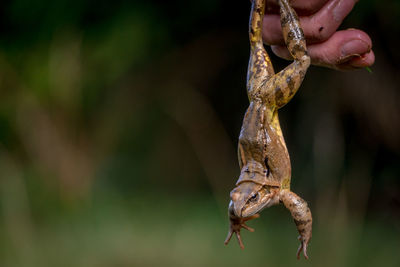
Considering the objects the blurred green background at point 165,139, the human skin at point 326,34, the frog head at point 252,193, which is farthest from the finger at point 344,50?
the blurred green background at point 165,139

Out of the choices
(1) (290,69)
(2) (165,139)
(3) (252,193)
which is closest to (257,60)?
(1) (290,69)

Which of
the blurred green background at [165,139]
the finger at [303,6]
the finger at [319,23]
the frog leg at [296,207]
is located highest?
the finger at [303,6]

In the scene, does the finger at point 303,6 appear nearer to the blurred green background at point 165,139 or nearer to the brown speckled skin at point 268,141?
the brown speckled skin at point 268,141

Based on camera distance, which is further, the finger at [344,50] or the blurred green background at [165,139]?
the blurred green background at [165,139]

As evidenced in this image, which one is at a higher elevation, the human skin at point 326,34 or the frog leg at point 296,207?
the human skin at point 326,34

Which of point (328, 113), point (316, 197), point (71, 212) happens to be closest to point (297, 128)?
point (328, 113)

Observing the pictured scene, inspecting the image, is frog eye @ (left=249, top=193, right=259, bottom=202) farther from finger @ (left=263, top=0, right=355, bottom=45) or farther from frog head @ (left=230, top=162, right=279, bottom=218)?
finger @ (left=263, top=0, right=355, bottom=45)
